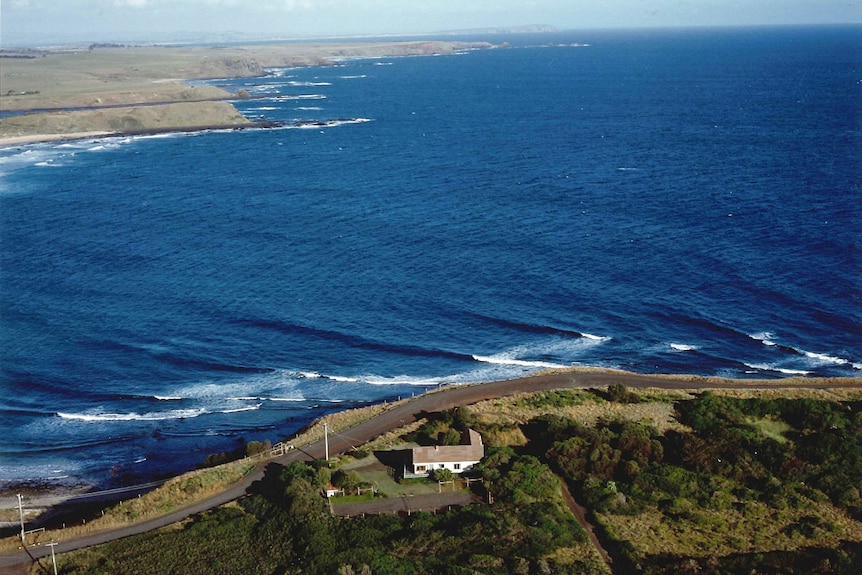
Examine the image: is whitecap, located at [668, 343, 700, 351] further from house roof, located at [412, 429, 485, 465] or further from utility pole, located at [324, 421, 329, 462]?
utility pole, located at [324, 421, 329, 462]

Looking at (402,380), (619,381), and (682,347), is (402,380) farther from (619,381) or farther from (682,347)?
(682,347)

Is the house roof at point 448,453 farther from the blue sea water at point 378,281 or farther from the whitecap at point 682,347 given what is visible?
the whitecap at point 682,347

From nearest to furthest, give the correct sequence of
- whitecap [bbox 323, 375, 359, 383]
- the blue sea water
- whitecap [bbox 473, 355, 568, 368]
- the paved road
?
1. the paved road
2. the blue sea water
3. whitecap [bbox 323, 375, 359, 383]
4. whitecap [bbox 473, 355, 568, 368]

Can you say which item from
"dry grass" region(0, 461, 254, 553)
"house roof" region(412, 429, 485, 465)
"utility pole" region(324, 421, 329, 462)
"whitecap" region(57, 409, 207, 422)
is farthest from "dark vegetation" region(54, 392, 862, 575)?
"whitecap" region(57, 409, 207, 422)

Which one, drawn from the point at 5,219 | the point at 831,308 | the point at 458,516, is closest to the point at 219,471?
the point at 458,516

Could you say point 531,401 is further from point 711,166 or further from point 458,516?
point 711,166

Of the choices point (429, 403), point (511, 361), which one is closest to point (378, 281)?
point (511, 361)
